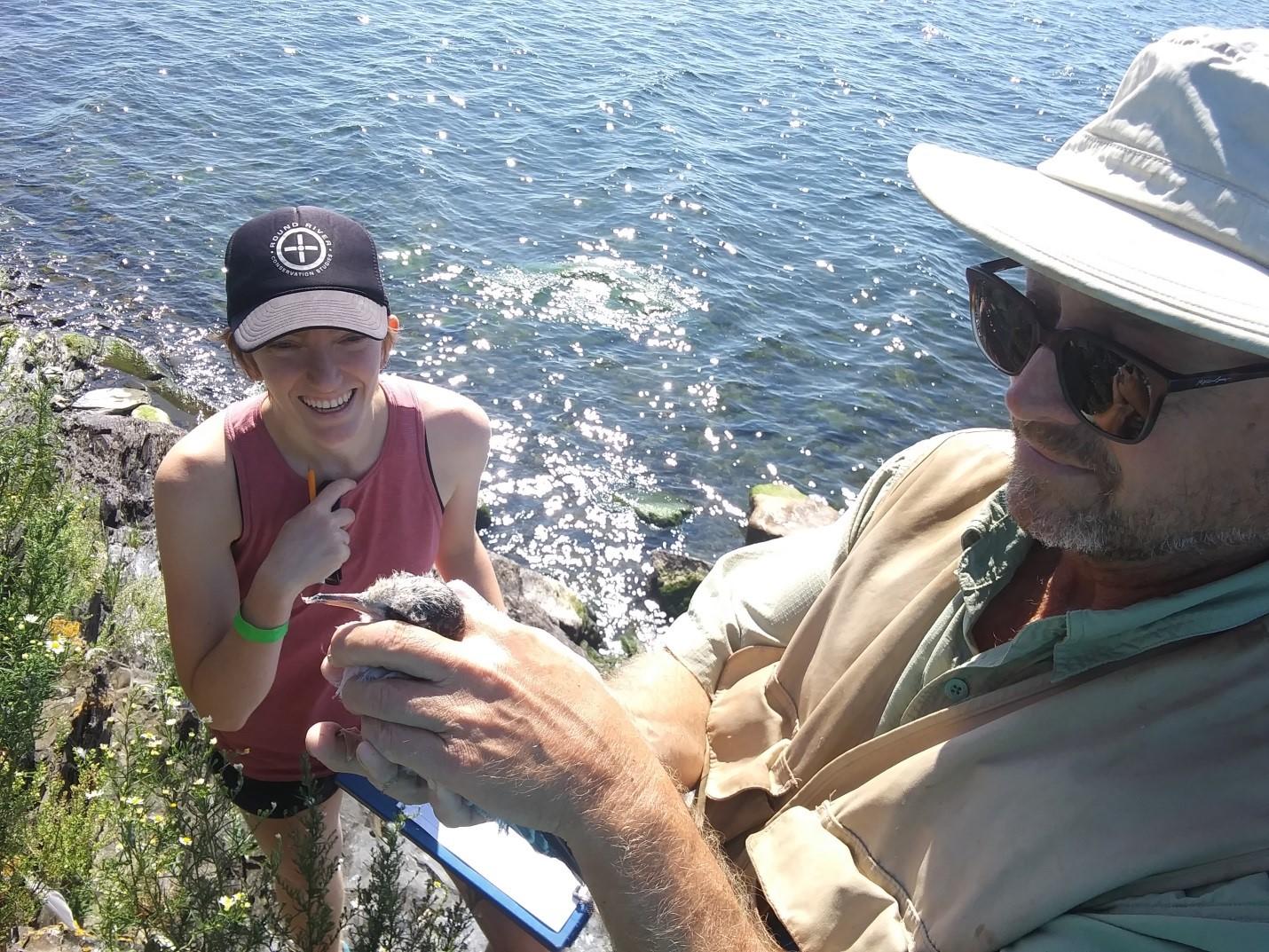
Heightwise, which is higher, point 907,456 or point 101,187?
point 907,456

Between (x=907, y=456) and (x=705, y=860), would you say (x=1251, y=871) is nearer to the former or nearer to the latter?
(x=705, y=860)

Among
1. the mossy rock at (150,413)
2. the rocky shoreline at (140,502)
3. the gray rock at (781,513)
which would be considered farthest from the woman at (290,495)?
the mossy rock at (150,413)

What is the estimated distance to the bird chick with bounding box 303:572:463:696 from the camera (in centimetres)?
223

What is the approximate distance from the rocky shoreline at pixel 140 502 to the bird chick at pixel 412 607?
2598mm

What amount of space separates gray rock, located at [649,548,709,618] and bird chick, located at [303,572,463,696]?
24.1ft

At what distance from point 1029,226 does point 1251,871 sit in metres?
1.38

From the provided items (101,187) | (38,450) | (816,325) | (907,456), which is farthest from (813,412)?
(101,187)

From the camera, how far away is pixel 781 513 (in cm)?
1044

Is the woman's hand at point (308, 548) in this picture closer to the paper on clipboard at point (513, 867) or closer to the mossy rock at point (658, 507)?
the paper on clipboard at point (513, 867)

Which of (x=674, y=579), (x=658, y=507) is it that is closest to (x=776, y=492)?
(x=658, y=507)

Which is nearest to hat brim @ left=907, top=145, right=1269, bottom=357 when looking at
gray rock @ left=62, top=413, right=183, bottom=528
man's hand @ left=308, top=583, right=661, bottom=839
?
man's hand @ left=308, top=583, right=661, bottom=839

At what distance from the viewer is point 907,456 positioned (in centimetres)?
291

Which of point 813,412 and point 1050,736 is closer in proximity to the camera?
point 1050,736

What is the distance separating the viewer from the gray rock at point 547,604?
8.57 metres
